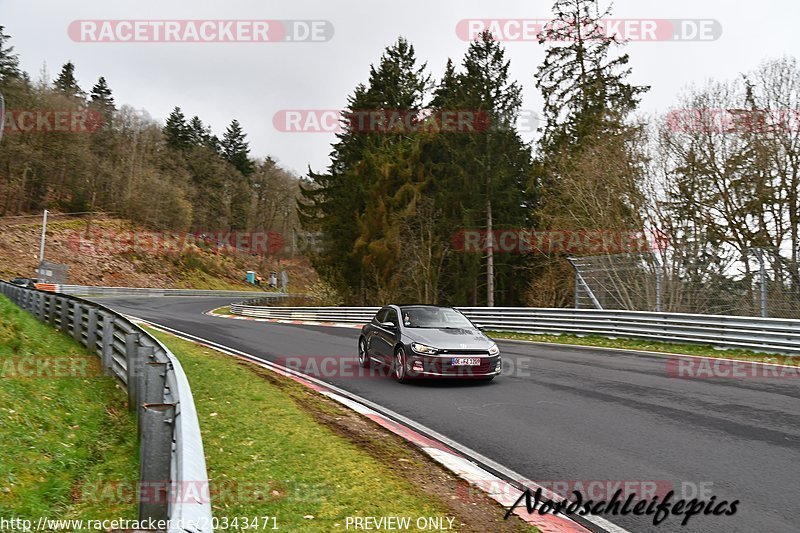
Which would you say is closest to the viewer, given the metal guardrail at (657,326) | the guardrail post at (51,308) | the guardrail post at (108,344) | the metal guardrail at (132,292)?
the guardrail post at (108,344)

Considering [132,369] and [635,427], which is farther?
[132,369]

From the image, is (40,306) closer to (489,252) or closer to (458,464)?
(458,464)

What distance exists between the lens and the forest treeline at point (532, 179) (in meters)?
18.4

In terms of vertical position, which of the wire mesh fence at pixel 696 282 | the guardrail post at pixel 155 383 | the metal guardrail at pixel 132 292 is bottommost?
the metal guardrail at pixel 132 292

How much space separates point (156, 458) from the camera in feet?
10.3

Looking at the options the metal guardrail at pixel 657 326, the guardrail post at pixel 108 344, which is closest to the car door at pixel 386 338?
the guardrail post at pixel 108 344

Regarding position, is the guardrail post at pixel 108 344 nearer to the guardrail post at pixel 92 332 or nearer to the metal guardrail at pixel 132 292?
the guardrail post at pixel 92 332

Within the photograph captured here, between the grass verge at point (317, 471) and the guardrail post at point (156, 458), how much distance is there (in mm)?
1002

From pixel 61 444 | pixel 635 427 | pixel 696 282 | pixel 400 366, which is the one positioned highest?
pixel 696 282

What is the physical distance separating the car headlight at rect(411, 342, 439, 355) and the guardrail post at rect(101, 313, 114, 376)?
5.14 metres

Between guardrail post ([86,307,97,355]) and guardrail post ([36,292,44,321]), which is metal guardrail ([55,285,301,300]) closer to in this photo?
guardrail post ([36,292,44,321])

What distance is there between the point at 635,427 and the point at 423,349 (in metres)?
3.78

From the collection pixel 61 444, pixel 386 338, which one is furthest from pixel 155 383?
pixel 386 338

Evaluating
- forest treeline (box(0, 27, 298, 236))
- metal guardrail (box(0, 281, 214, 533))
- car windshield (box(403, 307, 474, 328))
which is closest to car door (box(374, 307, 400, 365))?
car windshield (box(403, 307, 474, 328))
